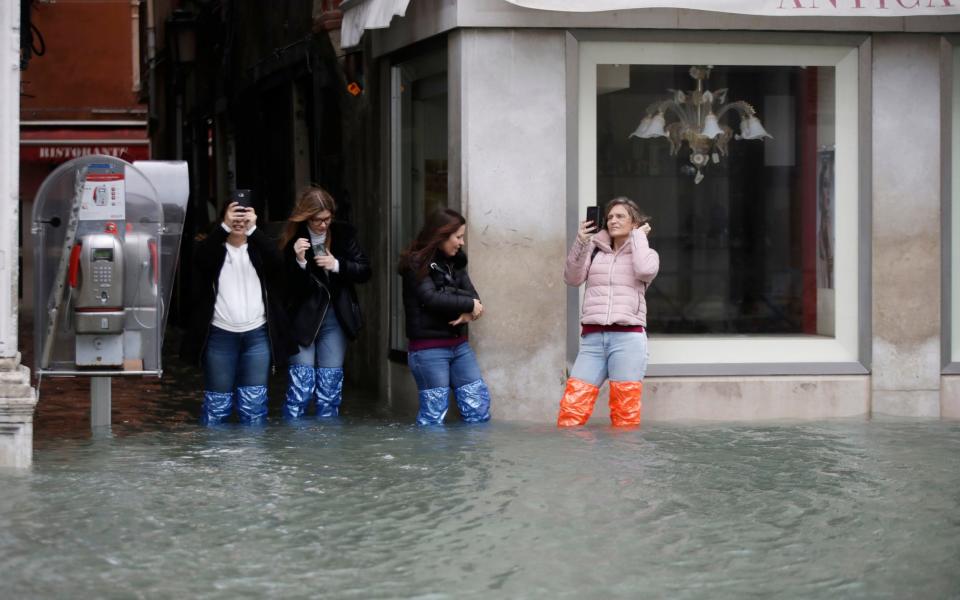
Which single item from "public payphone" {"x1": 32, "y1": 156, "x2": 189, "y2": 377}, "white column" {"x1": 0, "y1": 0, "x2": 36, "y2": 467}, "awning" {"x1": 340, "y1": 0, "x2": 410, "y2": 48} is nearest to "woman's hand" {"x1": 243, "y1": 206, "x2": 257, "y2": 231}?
"public payphone" {"x1": 32, "y1": 156, "x2": 189, "y2": 377}

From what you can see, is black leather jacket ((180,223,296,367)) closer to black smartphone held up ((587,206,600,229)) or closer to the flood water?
the flood water

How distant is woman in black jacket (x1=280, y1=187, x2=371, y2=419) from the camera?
9945 millimetres

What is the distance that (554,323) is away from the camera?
10406 millimetres

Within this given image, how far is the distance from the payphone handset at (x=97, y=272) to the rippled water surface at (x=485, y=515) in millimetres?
798

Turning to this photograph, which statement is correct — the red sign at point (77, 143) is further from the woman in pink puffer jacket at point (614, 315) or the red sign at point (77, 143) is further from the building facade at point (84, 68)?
the woman in pink puffer jacket at point (614, 315)

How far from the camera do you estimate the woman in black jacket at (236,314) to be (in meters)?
9.59

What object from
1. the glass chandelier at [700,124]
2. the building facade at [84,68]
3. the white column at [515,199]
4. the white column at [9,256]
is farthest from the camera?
the building facade at [84,68]

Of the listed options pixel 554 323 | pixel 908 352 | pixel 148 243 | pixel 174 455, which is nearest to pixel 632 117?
pixel 554 323

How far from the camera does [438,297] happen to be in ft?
31.5

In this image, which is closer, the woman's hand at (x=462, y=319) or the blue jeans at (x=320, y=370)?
the woman's hand at (x=462, y=319)

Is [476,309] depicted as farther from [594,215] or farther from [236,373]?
[236,373]

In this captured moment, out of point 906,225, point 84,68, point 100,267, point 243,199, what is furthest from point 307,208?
point 84,68

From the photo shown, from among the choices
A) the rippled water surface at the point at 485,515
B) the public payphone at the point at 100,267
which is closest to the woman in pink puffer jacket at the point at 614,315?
the rippled water surface at the point at 485,515

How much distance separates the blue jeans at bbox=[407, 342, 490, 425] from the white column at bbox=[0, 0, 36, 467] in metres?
2.51
